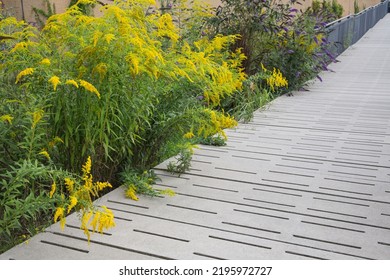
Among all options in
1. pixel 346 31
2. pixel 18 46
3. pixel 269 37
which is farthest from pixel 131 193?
pixel 346 31

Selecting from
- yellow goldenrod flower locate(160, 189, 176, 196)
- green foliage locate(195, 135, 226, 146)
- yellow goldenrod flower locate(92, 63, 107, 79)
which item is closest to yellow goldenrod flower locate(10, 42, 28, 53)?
yellow goldenrod flower locate(92, 63, 107, 79)

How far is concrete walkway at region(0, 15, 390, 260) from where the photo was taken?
2.56m

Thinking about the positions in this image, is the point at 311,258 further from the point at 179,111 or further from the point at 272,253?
the point at 179,111

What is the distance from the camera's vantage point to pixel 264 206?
3111 millimetres

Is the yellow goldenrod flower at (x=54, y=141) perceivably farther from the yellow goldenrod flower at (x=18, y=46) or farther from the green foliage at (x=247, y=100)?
the green foliage at (x=247, y=100)

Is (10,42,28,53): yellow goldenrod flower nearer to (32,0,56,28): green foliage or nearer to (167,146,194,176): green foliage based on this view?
(167,146,194,176): green foliage

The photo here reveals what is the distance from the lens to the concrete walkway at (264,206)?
256cm

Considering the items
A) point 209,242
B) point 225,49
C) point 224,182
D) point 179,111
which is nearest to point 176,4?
point 225,49

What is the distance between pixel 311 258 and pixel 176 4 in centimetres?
505

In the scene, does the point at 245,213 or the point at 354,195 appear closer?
the point at 245,213

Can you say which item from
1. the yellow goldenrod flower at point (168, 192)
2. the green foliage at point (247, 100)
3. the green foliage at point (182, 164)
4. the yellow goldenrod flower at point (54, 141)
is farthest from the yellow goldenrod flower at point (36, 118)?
the green foliage at point (247, 100)

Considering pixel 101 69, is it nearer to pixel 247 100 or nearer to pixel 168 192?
pixel 168 192

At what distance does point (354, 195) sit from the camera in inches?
130
